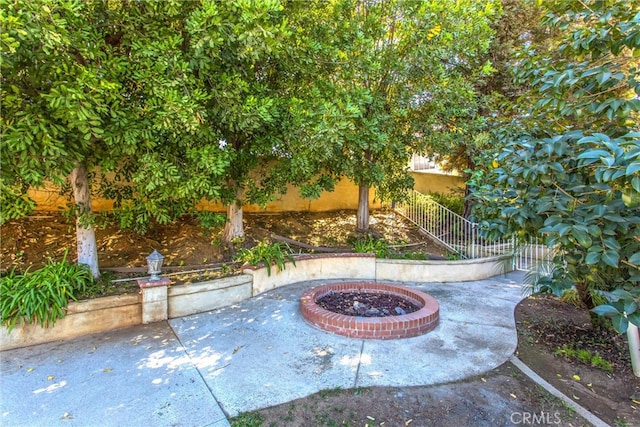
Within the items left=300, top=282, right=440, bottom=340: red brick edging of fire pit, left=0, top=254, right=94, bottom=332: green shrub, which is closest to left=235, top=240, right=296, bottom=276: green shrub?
left=300, top=282, right=440, bottom=340: red brick edging of fire pit

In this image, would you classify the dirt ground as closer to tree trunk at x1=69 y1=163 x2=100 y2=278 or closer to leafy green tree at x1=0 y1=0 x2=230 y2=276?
tree trunk at x1=69 y1=163 x2=100 y2=278

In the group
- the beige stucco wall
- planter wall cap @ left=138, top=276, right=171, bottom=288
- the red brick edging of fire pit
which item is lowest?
the red brick edging of fire pit

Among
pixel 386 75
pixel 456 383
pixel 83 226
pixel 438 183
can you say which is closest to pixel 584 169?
pixel 456 383

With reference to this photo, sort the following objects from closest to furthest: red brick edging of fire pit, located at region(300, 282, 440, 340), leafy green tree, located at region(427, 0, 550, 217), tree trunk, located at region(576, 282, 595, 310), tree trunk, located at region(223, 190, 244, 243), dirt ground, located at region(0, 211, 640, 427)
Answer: dirt ground, located at region(0, 211, 640, 427) < red brick edging of fire pit, located at region(300, 282, 440, 340) < tree trunk, located at region(576, 282, 595, 310) < tree trunk, located at region(223, 190, 244, 243) < leafy green tree, located at region(427, 0, 550, 217)

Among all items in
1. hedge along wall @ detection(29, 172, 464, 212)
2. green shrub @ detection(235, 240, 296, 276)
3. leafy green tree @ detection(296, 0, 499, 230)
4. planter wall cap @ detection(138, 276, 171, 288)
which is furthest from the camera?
hedge along wall @ detection(29, 172, 464, 212)

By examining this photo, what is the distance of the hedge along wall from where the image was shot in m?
6.70

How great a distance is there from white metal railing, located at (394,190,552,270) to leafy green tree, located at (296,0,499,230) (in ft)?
7.13

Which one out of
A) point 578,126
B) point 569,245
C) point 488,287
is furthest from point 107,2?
point 488,287

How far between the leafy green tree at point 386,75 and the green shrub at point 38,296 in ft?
11.9

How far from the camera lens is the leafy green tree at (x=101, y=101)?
321 centimetres

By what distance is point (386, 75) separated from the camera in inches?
257

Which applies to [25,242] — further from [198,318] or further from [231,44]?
[231,44]

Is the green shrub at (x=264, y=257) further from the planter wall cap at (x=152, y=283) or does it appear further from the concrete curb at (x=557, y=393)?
the concrete curb at (x=557, y=393)

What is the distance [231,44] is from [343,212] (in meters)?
6.20
